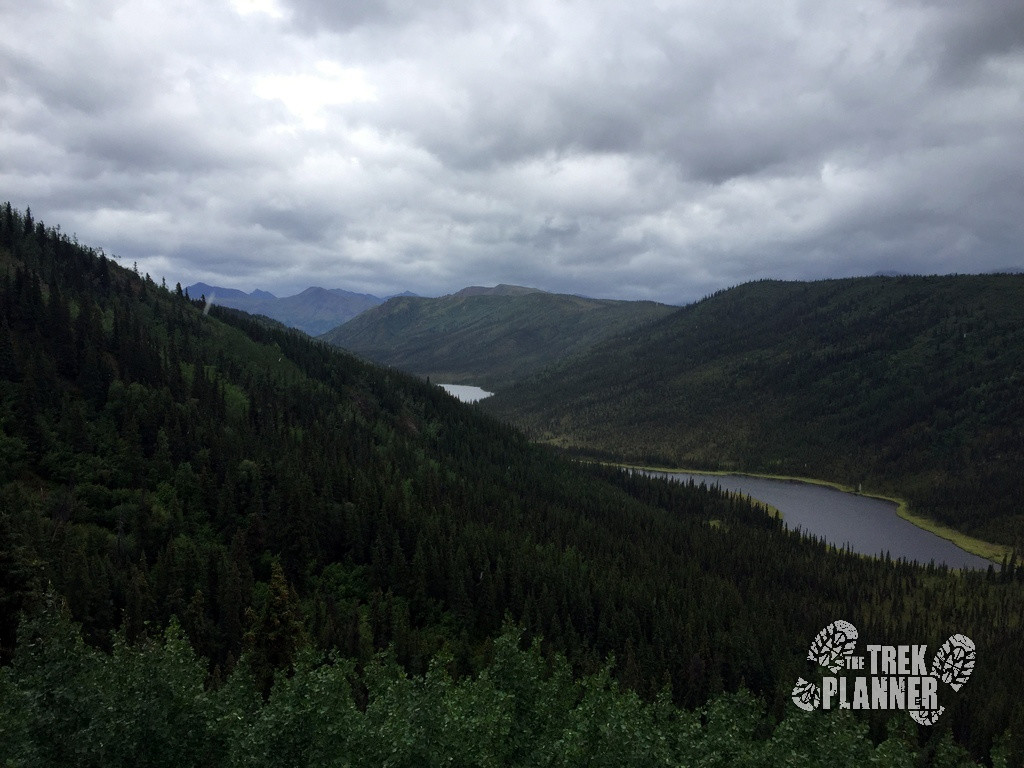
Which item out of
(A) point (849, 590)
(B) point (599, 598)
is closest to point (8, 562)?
(B) point (599, 598)

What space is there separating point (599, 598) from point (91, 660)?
75.7 metres

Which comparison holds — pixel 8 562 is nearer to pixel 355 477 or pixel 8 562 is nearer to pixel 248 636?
pixel 248 636

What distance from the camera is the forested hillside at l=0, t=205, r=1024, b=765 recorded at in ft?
131

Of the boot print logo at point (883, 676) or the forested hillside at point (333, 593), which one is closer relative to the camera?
the forested hillside at point (333, 593)

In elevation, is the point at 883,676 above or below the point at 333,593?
above

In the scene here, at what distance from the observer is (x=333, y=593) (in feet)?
313

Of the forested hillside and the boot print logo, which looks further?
the boot print logo

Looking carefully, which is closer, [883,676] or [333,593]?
[883,676]

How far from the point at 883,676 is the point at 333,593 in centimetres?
7659

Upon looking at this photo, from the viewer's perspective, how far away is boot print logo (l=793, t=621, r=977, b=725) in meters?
66.6

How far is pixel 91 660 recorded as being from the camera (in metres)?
43.2

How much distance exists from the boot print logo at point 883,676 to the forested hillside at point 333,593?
10.9 ft

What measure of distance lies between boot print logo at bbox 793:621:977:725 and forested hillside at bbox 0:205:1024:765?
331cm

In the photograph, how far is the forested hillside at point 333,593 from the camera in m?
40.0
